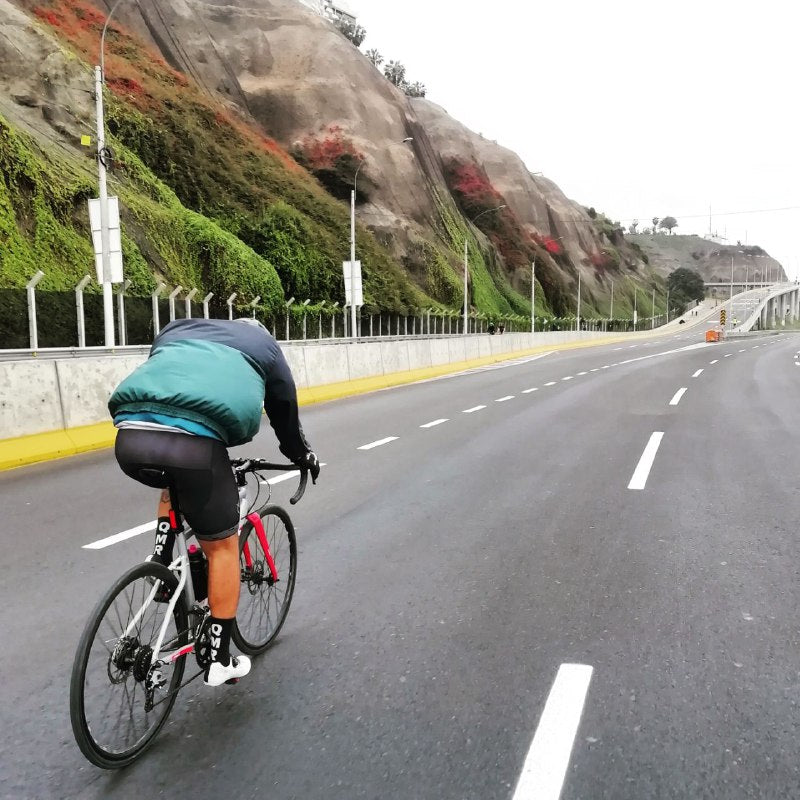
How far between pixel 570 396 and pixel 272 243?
125 ft

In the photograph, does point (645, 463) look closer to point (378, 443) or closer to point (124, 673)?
point (378, 443)

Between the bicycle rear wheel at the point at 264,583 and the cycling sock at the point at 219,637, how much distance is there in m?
0.37

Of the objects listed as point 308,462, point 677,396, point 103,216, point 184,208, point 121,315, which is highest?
point 184,208

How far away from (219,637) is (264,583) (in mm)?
749

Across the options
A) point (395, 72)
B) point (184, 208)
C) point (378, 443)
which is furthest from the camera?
point (395, 72)

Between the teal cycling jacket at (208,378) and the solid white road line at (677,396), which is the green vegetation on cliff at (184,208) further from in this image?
the teal cycling jacket at (208,378)

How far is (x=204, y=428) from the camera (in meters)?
3.00

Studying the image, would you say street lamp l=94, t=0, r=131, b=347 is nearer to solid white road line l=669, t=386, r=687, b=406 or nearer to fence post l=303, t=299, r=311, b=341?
solid white road line l=669, t=386, r=687, b=406

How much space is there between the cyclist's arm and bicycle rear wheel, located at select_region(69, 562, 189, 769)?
0.82 meters

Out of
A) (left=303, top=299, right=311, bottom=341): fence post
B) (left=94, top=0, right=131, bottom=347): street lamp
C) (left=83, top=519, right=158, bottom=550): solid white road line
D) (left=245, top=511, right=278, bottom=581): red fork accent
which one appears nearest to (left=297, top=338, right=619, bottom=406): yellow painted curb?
(left=94, top=0, right=131, bottom=347): street lamp

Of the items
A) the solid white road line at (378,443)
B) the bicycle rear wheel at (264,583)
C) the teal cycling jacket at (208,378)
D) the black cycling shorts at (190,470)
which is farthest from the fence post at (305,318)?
the black cycling shorts at (190,470)

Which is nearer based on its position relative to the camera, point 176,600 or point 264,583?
point 176,600

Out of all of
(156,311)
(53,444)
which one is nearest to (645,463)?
(53,444)

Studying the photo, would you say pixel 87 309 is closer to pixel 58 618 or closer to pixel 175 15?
pixel 58 618
